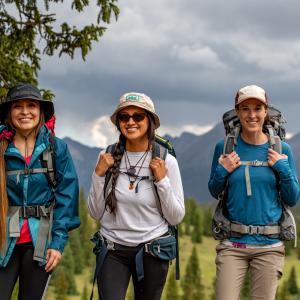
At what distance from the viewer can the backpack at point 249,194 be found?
5.99 m

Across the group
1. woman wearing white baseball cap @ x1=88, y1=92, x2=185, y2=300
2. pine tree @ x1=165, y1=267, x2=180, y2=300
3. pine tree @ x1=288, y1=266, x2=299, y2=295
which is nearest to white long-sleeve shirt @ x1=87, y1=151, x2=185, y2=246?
woman wearing white baseball cap @ x1=88, y1=92, x2=185, y2=300

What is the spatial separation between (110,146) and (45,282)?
1.48 m

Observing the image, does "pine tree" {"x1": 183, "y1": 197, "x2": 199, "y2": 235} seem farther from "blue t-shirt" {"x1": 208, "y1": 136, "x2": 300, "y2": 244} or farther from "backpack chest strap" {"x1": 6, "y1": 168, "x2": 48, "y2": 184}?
"backpack chest strap" {"x1": 6, "y1": 168, "x2": 48, "y2": 184}

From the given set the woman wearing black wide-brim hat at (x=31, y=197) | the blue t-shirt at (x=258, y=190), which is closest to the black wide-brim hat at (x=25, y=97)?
the woman wearing black wide-brim hat at (x=31, y=197)

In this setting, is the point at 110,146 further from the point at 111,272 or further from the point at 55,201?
the point at 111,272

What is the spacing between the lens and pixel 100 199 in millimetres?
5695

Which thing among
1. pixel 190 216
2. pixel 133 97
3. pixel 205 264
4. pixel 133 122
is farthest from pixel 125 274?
pixel 190 216

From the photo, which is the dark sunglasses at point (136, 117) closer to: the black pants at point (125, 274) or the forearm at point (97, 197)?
the forearm at point (97, 197)

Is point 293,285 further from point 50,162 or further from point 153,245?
point 50,162

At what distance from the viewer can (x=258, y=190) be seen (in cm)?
592

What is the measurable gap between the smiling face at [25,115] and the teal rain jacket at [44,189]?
0.43 feet

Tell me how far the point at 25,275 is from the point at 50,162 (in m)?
1.12

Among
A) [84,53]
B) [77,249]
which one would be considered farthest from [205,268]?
[84,53]

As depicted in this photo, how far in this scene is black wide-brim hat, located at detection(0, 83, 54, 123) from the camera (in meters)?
5.70
